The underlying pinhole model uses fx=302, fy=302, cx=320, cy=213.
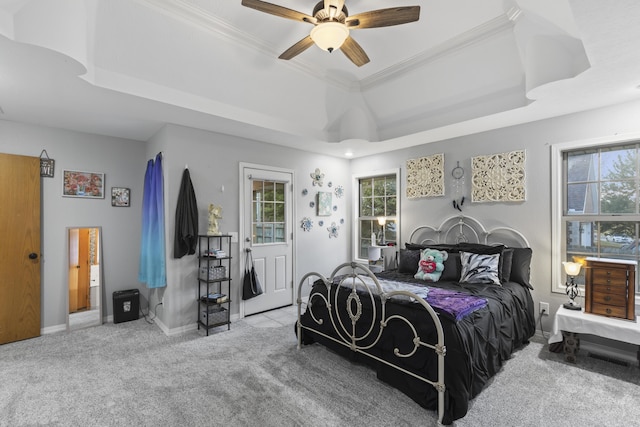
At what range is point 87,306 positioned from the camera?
4082 mm

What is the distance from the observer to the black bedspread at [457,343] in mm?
2012

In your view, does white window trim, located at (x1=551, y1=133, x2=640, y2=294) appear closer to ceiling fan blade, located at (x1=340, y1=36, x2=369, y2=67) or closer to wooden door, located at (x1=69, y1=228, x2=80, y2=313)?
ceiling fan blade, located at (x1=340, y1=36, x2=369, y2=67)

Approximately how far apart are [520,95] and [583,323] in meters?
2.26

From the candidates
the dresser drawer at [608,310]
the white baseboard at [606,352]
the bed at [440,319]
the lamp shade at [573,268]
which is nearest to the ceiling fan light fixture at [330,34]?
the bed at [440,319]

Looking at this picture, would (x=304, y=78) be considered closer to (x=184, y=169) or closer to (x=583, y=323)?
(x=184, y=169)

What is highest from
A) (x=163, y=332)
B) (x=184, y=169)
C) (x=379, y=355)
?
(x=184, y=169)

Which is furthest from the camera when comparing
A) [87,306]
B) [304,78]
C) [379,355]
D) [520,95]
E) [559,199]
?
[87,306]

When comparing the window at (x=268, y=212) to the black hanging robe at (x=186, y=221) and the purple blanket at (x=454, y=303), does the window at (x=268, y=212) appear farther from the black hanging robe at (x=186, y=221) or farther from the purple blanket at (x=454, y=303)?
the purple blanket at (x=454, y=303)

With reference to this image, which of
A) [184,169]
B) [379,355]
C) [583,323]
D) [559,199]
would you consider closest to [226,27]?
[184,169]

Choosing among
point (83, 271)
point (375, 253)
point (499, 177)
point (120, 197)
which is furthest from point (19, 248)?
point (499, 177)

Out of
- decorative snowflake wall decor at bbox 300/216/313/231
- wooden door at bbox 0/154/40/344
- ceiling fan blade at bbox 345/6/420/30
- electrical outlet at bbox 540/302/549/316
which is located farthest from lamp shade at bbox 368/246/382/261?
wooden door at bbox 0/154/40/344

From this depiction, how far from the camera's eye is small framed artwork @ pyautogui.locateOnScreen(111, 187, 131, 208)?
4.17 meters

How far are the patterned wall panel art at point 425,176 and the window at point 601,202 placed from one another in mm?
1396

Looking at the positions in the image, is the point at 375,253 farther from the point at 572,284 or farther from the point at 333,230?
the point at 572,284
